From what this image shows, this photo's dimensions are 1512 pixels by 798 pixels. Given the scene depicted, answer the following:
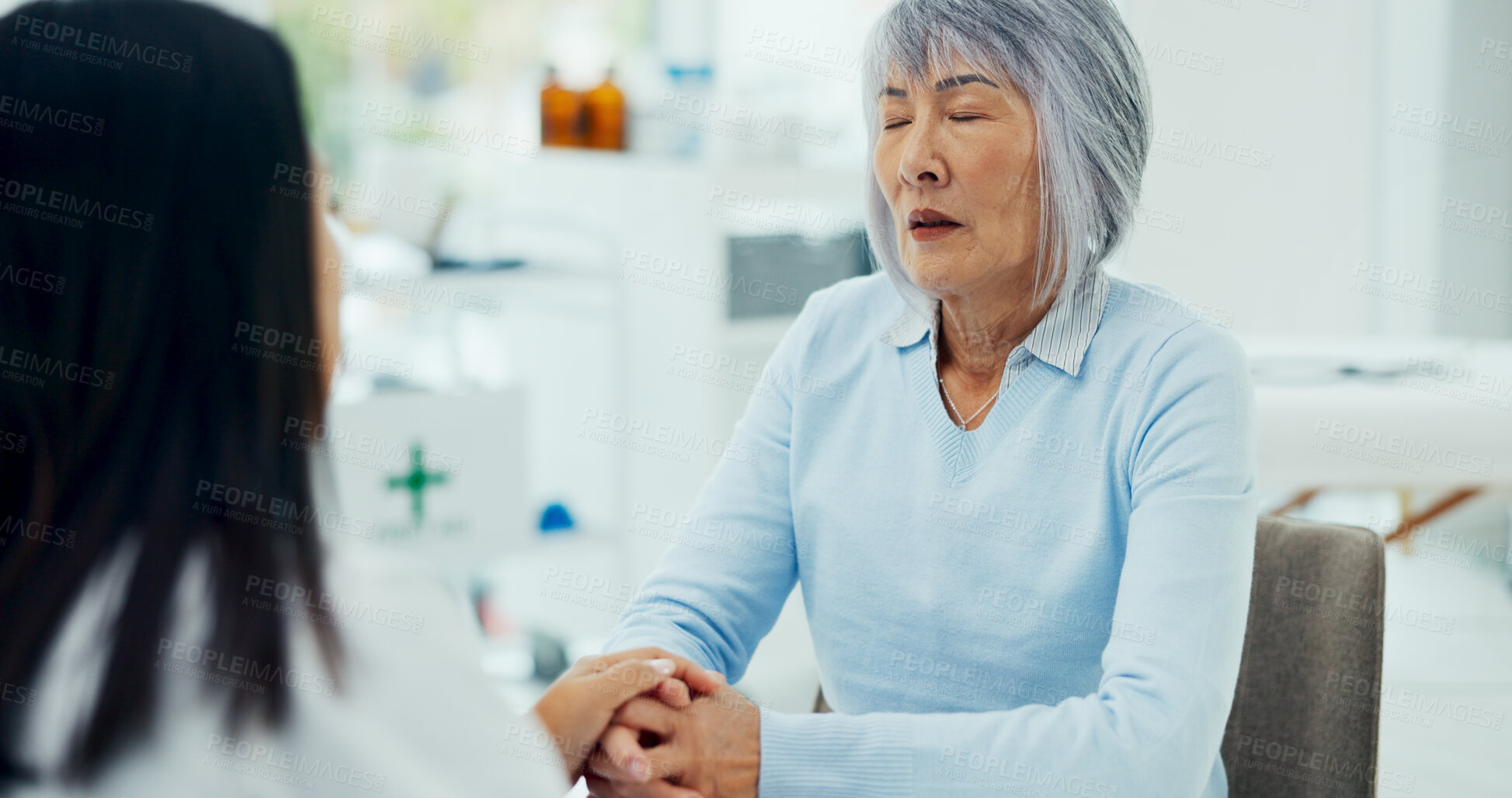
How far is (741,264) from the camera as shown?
8.86 ft

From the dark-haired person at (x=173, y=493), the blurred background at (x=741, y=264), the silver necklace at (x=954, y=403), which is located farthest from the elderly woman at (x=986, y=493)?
the dark-haired person at (x=173, y=493)

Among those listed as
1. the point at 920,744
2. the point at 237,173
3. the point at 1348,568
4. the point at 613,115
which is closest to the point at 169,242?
the point at 237,173

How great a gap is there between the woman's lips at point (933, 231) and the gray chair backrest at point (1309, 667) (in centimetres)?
44

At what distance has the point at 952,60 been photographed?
3.85 ft

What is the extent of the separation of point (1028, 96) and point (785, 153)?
66.1 inches

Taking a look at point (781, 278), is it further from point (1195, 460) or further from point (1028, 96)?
point (1195, 460)

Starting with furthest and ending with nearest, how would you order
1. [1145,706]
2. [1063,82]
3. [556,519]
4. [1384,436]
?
[556,519] < [1384,436] < [1063,82] < [1145,706]

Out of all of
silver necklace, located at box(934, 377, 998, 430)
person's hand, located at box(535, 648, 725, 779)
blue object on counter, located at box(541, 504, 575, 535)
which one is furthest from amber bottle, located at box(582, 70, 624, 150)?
person's hand, located at box(535, 648, 725, 779)

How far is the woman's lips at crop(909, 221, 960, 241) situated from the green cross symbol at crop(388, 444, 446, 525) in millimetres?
1662

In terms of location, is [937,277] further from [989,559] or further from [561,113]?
[561,113]

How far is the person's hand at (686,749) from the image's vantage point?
1022 mm

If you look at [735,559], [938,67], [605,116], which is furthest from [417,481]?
[938,67]

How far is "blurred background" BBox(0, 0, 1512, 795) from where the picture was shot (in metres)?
2.59

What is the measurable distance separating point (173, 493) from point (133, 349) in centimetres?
8
